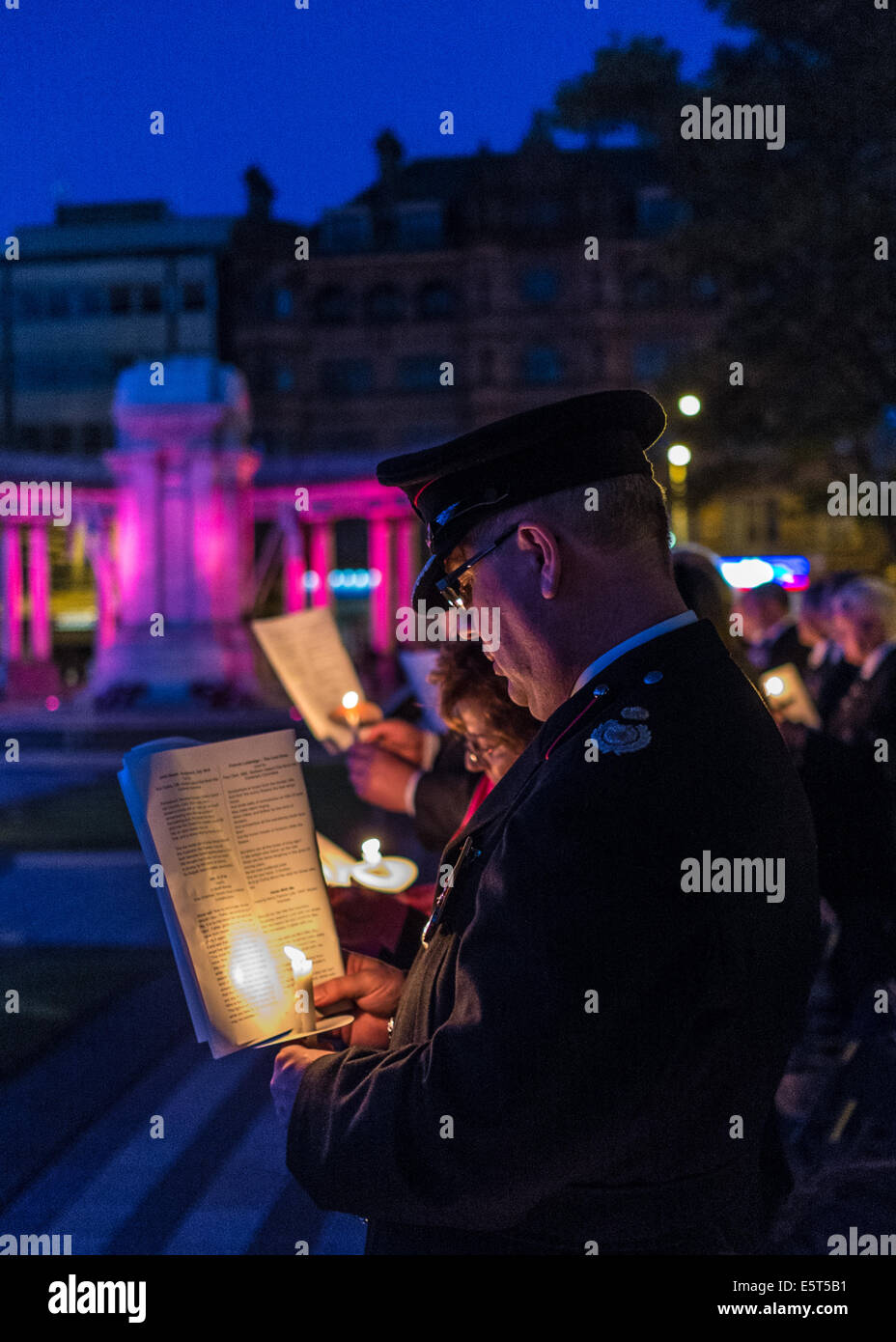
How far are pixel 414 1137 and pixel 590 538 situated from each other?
766 millimetres

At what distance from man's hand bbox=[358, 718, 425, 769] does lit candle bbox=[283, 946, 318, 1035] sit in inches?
98.4

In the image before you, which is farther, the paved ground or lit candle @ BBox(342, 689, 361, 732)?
lit candle @ BBox(342, 689, 361, 732)

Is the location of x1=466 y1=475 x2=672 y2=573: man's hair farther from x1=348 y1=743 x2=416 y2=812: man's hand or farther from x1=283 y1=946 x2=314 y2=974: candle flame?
x1=348 y1=743 x2=416 y2=812: man's hand

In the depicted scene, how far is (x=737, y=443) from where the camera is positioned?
75.4 feet

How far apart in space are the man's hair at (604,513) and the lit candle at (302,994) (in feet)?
2.55

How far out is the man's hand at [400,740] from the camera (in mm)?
4578

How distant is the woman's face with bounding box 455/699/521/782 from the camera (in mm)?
3189

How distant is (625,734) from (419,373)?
49486mm

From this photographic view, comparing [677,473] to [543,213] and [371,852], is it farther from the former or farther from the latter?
[543,213]

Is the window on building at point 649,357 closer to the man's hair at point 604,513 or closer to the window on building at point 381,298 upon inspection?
the window on building at point 381,298

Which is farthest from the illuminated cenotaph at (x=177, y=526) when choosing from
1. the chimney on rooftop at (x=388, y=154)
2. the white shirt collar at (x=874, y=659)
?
the chimney on rooftop at (x=388, y=154)

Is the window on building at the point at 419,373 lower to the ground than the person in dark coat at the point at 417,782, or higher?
higher

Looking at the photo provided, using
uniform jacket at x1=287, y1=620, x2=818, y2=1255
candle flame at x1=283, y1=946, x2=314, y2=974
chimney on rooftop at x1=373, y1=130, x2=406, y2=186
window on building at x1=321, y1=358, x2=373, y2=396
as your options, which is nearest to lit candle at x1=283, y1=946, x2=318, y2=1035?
candle flame at x1=283, y1=946, x2=314, y2=974
